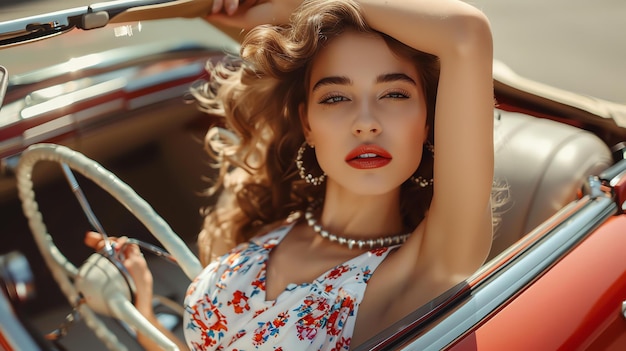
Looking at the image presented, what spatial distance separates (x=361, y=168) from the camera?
1.25 m

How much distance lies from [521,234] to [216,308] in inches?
23.0

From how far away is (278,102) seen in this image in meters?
1.48

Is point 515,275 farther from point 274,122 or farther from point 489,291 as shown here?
point 274,122

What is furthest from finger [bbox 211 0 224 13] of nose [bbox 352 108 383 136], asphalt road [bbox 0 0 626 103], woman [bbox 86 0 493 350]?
asphalt road [bbox 0 0 626 103]

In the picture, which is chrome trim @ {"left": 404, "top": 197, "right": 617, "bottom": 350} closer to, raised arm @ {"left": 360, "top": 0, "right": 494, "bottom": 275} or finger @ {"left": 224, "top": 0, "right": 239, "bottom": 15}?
raised arm @ {"left": 360, "top": 0, "right": 494, "bottom": 275}

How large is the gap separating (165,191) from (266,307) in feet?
2.41

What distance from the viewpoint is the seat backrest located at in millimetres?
1487

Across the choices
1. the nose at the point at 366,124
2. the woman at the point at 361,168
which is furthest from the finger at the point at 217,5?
the nose at the point at 366,124

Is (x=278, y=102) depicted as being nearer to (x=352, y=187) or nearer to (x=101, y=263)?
(x=352, y=187)

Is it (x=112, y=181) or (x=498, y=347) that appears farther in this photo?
(x=112, y=181)

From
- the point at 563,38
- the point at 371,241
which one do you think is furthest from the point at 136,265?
the point at 563,38

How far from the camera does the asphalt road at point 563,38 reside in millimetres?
1597

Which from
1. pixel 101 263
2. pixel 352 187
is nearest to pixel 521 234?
pixel 352 187

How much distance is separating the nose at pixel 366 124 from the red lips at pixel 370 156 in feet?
0.07
